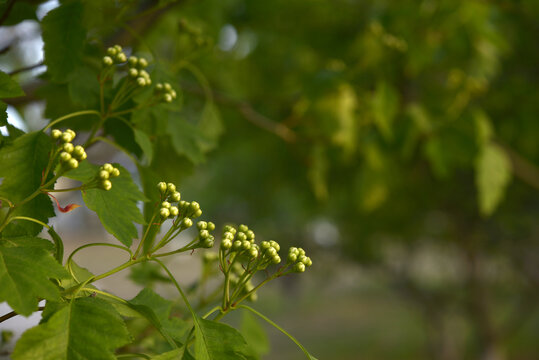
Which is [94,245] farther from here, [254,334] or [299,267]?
[254,334]

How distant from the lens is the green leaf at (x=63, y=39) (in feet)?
2.66

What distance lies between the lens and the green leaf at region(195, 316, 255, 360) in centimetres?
61

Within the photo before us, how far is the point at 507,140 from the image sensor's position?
3385 mm

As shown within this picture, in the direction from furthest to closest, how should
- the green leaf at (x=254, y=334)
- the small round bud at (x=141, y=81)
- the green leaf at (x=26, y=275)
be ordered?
1. the green leaf at (x=254, y=334)
2. the small round bud at (x=141, y=81)
3. the green leaf at (x=26, y=275)

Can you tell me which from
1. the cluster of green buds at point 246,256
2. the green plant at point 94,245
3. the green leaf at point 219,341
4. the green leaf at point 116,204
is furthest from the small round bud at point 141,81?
the green leaf at point 219,341

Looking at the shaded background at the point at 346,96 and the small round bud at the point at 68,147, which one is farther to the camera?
the shaded background at the point at 346,96

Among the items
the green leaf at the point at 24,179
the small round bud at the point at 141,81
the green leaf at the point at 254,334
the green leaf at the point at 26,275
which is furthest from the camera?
the green leaf at the point at 254,334

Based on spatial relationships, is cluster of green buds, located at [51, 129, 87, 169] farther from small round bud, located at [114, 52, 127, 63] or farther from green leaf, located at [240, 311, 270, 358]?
green leaf, located at [240, 311, 270, 358]

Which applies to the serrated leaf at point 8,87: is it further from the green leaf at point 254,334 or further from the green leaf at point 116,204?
the green leaf at point 254,334

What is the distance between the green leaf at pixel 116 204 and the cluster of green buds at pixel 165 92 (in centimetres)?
16

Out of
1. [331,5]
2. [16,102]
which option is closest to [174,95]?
[16,102]

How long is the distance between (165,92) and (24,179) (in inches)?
10.2

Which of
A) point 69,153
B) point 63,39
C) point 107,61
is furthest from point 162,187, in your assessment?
point 63,39

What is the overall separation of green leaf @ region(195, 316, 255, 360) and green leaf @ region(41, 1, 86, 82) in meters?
0.47
